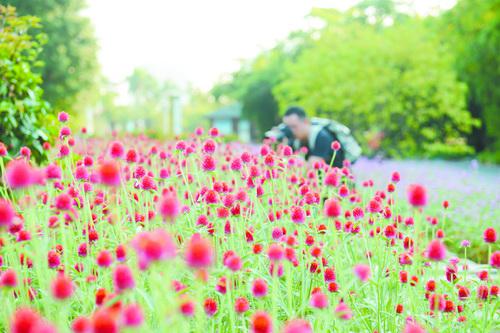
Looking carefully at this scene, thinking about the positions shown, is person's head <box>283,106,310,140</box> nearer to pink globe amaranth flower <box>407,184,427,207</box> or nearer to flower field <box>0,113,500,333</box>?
flower field <box>0,113,500,333</box>

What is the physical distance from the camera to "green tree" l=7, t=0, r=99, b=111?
25641 mm

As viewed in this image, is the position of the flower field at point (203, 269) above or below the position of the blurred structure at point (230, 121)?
below

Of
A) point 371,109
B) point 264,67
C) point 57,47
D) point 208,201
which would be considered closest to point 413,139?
point 371,109

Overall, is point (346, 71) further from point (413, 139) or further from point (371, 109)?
point (413, 139)

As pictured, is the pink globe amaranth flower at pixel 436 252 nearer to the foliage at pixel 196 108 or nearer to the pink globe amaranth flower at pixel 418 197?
the pink globe amaranth flower at pixel 418 197

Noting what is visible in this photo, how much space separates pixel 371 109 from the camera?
20.2 metres

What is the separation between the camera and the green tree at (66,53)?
84.1ft

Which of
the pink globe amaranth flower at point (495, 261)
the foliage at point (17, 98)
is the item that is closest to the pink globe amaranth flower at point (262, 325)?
the pink globe amaranth flower at point (495, 261)

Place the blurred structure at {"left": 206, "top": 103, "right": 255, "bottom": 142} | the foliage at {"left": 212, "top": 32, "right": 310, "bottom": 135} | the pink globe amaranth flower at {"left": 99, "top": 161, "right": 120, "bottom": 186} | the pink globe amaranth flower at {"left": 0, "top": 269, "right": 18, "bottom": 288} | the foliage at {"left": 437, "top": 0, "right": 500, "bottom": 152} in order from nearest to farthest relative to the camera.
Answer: the pink globe amaranth flower at {"left": 99, "top": 161, "right": 120, "bottom": 186}
the pink globe amaranth flower at {"left": 0, "top": 269, "right": 18, "bottom": 288}
the foliage at {"left": 437, "top": 0, "right": 500, "bottom": 152}
the foliage at {"left": 212, "top": 32, "right": 310, "bottom": 135}
the blurred structure at {"left": 206, "top": 103, "right": 255, "bottom": 142}

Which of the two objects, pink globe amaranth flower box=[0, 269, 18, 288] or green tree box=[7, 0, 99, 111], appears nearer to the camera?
pink globe amaranth flower box=[0, 269, 18, 288]

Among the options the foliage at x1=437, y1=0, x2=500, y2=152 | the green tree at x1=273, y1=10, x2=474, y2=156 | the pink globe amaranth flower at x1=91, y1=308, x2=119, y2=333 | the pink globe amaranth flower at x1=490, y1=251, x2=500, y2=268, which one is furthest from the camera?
the green tree at x1=273, y1=10, x2=474, y2=156

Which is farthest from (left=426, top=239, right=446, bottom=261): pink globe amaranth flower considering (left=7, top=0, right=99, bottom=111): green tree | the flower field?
(left=7, top=0, right=99, bottom=111): green tree

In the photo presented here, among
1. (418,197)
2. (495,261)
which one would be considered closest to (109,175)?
(418,197)

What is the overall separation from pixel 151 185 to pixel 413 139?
65.5 ft
